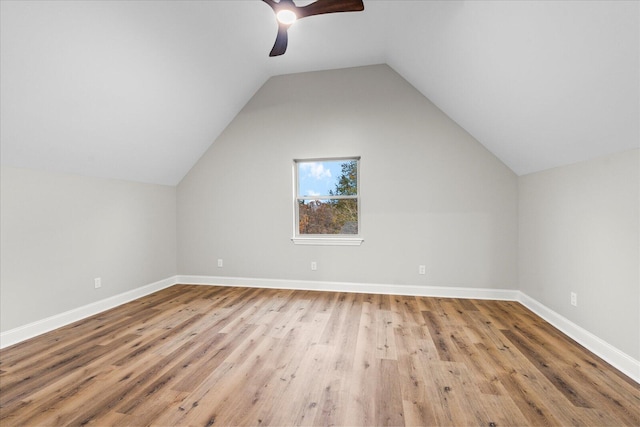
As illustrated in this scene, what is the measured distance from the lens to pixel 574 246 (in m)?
2.55

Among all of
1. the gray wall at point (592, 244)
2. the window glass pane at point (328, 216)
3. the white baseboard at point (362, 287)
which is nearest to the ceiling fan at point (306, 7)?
the gray wall at point (592, 244)

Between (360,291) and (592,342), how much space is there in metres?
2.36

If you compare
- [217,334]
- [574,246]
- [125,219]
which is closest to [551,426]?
[574,246]

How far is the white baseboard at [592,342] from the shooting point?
1938 mm

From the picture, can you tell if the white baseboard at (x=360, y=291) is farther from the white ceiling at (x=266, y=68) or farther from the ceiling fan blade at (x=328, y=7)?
the ceiling fan blade at (x=328, y=7)

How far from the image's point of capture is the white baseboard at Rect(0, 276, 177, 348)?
2.48m

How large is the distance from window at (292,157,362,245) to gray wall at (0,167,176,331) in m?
2.10

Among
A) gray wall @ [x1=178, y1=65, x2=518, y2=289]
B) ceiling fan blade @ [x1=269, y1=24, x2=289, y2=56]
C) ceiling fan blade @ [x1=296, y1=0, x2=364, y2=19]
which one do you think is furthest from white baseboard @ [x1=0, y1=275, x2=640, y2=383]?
ceiling fan blade @ [x1=296, y1=0, x2=364, y2=19]

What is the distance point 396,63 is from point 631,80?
2554mm

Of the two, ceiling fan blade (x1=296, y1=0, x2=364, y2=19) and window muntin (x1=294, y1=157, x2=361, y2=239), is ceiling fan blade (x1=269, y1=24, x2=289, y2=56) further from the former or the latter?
window muntin (x1=294, y1=157, x2=361, y2=239)

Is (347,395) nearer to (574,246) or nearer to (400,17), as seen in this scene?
(574,246)

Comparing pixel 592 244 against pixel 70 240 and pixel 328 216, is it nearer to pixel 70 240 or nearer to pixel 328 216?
pixel 328 216

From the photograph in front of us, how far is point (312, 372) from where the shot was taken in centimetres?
205

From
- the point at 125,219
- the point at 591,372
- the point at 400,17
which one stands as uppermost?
the point at 400,17
